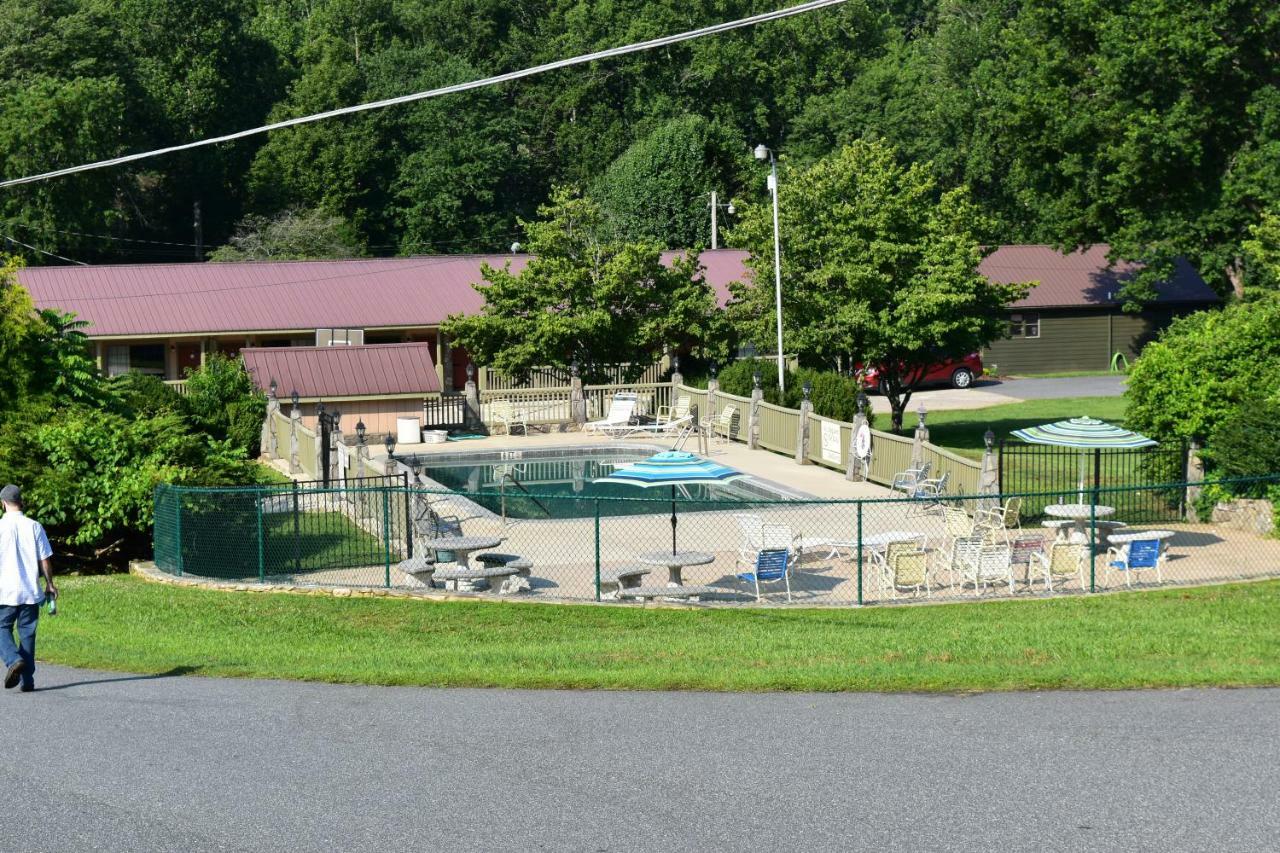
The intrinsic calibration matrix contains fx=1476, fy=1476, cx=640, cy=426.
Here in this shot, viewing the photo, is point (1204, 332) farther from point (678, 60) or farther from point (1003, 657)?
point (678, 60)

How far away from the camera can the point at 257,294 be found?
1865 inches

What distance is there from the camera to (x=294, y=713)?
11992 mm

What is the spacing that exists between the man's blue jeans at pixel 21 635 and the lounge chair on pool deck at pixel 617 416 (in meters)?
25.1

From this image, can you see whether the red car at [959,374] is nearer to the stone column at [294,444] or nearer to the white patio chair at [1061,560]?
the stone column at [294,444]

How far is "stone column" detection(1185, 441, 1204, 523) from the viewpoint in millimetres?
23719

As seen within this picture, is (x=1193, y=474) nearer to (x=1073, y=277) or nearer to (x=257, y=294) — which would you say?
(x=257, y=294)

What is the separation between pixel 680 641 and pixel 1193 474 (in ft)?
40.3

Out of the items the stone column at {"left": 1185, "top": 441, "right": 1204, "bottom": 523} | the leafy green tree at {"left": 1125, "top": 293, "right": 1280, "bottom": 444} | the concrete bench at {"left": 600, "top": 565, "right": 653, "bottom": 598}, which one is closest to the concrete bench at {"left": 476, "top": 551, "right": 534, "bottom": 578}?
the concrete bench at {"left": 600, "top": 565, "right": 653, "bottom": 598}

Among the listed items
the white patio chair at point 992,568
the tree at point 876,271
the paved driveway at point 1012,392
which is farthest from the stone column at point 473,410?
the white patio chair at point 992,568

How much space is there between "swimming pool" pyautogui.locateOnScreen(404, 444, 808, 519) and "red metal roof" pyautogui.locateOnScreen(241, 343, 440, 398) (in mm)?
4130

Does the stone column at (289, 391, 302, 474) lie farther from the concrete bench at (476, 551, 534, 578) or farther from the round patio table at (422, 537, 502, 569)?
the round patio table at (422, 537, 502, 569)

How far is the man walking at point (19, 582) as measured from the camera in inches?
493

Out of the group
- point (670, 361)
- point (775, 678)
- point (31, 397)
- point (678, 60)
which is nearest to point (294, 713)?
point (775, 678)

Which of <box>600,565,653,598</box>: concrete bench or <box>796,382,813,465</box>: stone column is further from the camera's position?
<box>796,382,813,465</box>: stone column
